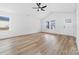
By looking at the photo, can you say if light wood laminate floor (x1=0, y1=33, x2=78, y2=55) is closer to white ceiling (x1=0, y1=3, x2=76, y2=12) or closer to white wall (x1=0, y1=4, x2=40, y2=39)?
white wall (x1=0, y1=4, x2=40, y2=39)

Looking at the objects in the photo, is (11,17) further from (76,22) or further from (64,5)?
(76,22)

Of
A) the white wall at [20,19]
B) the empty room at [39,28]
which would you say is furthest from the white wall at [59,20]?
the white wall at [20,19]

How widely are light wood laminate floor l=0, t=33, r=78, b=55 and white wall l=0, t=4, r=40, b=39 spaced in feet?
0.30

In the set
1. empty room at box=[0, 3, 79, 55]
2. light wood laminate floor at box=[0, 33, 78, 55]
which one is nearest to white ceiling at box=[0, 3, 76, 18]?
empty room at box=[0, 3, 79, 55]

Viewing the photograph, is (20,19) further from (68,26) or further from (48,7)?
(68,26)

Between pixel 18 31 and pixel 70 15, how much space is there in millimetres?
822

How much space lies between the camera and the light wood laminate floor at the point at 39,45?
5.83ft

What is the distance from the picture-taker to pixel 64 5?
5.91 ft

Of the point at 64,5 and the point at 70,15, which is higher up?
the point at 64,5

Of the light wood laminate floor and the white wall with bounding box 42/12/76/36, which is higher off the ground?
the white wall with bounding box 42/12/76/36

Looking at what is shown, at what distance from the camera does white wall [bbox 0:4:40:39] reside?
1777mm

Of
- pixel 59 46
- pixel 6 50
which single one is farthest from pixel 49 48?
pixel 6 50

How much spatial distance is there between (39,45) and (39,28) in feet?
0.86

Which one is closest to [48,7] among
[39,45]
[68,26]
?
[68,26]
